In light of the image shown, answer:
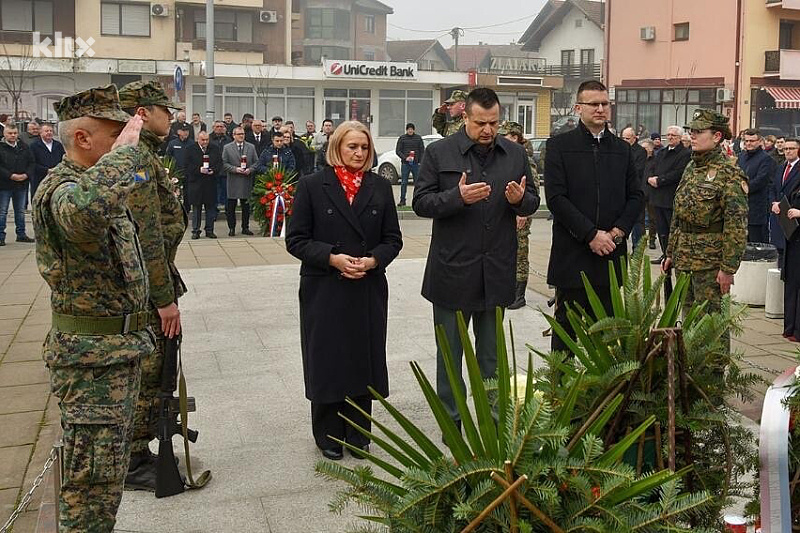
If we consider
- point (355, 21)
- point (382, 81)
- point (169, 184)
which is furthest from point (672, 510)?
point (355, 21)

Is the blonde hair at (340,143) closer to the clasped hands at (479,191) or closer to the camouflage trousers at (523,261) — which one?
the clasped hands at (479,191)

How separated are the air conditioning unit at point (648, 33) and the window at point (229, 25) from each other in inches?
762

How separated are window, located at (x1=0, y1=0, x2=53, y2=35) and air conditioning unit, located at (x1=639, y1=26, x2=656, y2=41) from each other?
26.6 metres

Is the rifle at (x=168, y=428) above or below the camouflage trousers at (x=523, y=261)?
below

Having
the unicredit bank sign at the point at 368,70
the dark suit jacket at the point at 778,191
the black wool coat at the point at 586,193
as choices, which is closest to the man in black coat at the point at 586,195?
the black wool coat at the point at 586,193

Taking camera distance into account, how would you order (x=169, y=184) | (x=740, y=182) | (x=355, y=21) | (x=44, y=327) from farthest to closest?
(x=355, y=21), (x=44, y=327), (x=740, y=182), (x=169, y=184)

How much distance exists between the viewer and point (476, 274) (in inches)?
223

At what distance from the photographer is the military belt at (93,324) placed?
3756 mm

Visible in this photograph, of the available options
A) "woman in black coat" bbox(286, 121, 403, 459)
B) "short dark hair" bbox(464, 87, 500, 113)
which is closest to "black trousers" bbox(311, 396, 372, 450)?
"woman in black coat" bbox(286, 121, 403, 459)

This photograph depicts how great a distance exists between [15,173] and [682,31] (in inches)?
1335

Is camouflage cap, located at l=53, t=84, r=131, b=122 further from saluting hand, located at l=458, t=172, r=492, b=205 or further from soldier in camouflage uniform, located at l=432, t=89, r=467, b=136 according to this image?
soldier in camouflage uniform, located at l=432, t=89, r=467, b=136

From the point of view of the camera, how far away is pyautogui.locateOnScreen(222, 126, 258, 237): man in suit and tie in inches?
667

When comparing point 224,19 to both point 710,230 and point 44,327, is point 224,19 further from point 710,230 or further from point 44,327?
point 710,230

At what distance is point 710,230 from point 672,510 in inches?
197
